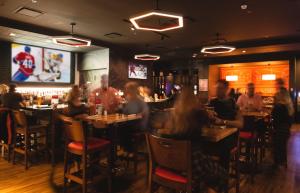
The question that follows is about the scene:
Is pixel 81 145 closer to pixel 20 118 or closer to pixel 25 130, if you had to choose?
pixel 25 130

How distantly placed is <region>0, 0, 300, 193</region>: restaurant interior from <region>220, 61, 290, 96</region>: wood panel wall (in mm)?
65

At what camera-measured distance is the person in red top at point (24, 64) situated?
7.77m

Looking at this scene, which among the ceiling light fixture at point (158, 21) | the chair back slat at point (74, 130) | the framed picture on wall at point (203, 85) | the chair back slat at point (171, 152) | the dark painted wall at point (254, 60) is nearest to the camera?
the chair back slat at point (171, 152)

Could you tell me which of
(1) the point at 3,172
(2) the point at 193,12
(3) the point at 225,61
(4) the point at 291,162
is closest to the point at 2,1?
(1) the point at 3,172

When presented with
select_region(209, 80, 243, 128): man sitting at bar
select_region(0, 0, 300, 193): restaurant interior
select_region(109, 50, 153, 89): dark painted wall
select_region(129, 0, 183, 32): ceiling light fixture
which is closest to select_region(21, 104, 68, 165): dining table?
select_region(0, 0, 300, 193): restaurant interior

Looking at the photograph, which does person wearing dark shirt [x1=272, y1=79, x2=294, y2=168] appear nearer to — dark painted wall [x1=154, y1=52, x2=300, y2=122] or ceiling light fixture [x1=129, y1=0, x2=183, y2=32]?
ceiling light fixture [x1=129, y1=0, x2=183, y2=32]

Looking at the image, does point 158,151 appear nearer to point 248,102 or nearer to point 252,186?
point 252,186

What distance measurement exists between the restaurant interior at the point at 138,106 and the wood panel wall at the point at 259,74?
7 cm

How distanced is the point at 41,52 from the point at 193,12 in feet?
19.8

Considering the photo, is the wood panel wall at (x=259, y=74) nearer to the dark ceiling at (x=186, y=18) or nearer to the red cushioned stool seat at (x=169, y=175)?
the dark ceiling at (x=186, y=18)

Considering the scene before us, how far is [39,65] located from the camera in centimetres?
843

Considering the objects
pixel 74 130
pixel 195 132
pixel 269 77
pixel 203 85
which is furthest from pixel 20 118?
pixel 269 77

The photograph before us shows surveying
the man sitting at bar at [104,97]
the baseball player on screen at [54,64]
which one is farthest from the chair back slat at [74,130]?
the baseball player on screen at [54,64]

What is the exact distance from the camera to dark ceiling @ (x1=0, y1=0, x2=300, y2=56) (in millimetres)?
4812
